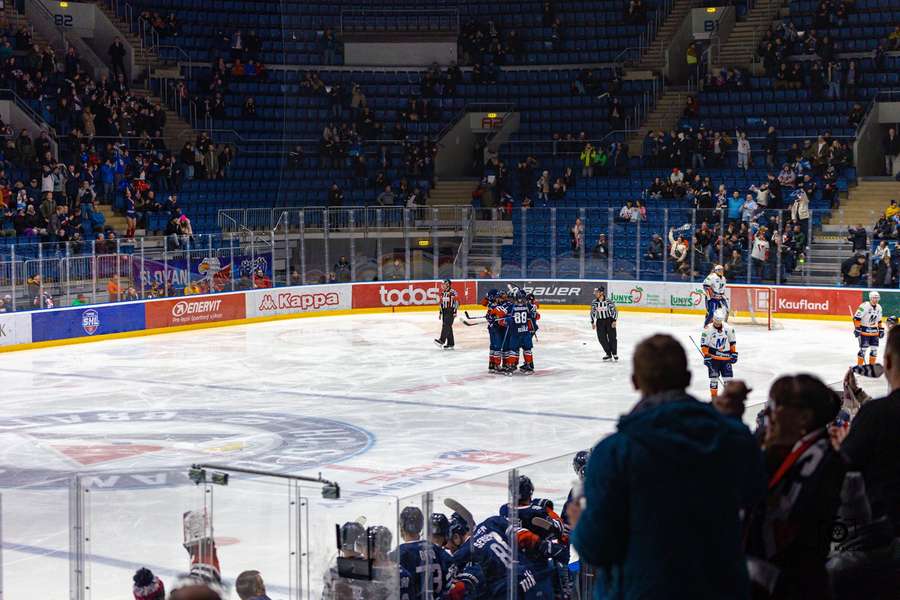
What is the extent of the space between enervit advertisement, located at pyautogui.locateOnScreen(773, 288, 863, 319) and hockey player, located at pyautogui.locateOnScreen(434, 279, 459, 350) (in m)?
8.44

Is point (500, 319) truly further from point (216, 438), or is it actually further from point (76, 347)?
point (76, 347)

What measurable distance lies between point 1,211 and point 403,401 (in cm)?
1193

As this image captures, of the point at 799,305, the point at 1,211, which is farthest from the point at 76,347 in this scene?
the point at 799,305

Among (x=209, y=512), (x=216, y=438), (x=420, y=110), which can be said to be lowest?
(x=216, y=438)

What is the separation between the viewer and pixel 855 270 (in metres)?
27.6

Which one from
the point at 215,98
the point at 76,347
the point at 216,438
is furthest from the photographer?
the point at 215,98

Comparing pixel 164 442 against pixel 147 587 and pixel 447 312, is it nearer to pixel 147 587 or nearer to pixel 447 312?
pixel 447 312

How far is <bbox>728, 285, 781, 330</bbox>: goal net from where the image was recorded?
1089 inches

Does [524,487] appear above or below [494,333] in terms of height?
above

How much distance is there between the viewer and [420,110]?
36.6 metres

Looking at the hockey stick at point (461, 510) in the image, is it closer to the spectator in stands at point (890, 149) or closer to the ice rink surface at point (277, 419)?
the ice rink surface at point (277, 419)

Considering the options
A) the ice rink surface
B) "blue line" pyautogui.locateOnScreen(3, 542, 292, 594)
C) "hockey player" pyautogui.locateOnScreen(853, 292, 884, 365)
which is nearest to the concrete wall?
the ice rink surface

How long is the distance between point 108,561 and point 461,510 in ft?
6.14

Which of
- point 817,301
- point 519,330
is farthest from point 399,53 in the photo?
point 519,330
